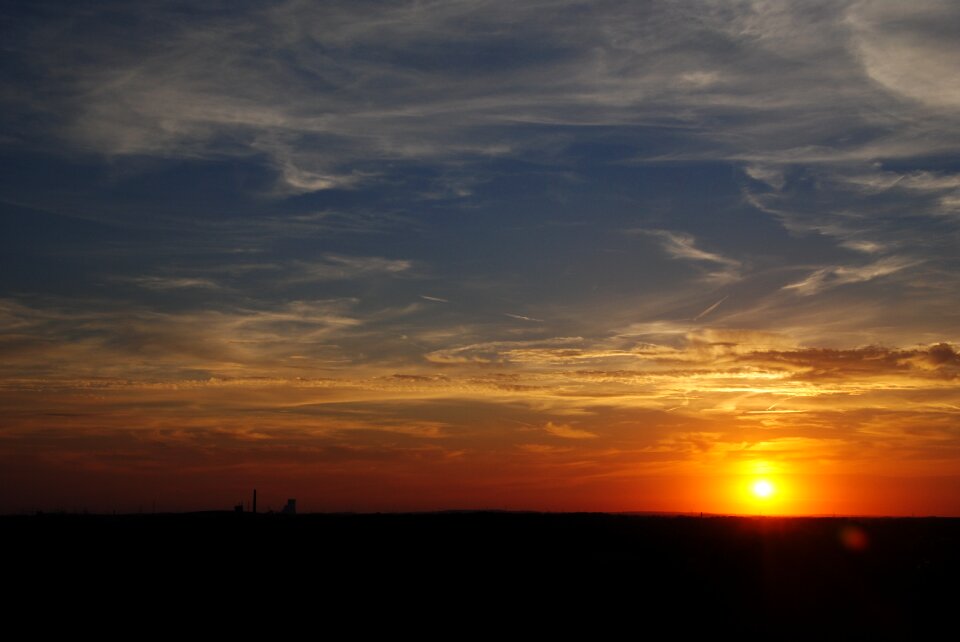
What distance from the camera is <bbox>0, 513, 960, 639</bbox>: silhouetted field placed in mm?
35375

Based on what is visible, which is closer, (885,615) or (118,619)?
(118,619)

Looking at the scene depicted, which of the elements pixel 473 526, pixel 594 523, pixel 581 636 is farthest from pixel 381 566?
pixel 594 523

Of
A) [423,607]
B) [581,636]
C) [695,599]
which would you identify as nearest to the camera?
[581,636]

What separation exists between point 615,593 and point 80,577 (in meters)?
23.2

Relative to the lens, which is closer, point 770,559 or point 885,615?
point 885,615

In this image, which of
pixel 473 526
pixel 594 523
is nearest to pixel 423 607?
pixel 473 526

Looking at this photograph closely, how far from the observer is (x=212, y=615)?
34562mm

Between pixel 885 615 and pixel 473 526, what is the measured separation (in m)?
39.7

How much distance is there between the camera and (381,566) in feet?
153

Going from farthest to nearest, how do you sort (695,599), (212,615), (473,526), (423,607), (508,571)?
1. (473,526)
2. (508,571)
3. (695,599)
4. (423,607)
5. (212,615)

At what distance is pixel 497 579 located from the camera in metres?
43.8

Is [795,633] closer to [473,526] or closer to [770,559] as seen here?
[770,559]

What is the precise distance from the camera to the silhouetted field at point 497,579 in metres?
35.4

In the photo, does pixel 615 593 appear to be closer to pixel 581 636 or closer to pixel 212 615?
pixel 581 636
